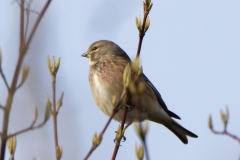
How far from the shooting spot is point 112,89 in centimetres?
635

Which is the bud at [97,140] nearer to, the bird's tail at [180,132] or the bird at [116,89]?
the bird at [116,89]

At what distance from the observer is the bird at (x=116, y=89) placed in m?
6.43

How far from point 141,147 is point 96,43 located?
17.5ft

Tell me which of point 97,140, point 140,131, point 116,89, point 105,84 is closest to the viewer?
point 140,131

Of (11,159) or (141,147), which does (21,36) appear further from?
(11,159)

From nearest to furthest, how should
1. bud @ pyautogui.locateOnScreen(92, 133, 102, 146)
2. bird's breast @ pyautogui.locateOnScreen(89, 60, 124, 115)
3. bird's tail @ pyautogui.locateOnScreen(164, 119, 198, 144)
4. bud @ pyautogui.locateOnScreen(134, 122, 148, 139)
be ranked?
bud @ pyautogui.locateOnScreen(134, 122, 148, 139) < bud @ pyautogui.locateOnScreen(92, 133, 102, 146) < bird's breast @ pyautogui.locateOnScreen(89, 60, 124, 115) < bird's tail @ pyautogui.locateOnScreen(164, 119, 198, 144)

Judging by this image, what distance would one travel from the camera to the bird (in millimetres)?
6434

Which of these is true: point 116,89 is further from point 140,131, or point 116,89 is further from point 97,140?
point 140,131

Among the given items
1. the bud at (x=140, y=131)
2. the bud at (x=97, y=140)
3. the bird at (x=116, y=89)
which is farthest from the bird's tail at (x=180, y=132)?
the bud at (x=140, y=131)

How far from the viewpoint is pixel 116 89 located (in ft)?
20.8

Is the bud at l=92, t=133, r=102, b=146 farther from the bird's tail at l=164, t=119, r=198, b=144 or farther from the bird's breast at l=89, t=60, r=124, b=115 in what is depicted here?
the bird's tail at l=164, t=119, r=198, b=144

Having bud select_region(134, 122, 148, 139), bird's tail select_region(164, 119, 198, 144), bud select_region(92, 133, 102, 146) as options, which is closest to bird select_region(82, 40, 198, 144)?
bird's tail select_region(164, 119, 198, 144)

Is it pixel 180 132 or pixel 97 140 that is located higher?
pixel 97 140

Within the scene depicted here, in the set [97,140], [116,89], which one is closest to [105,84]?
[116,89]
